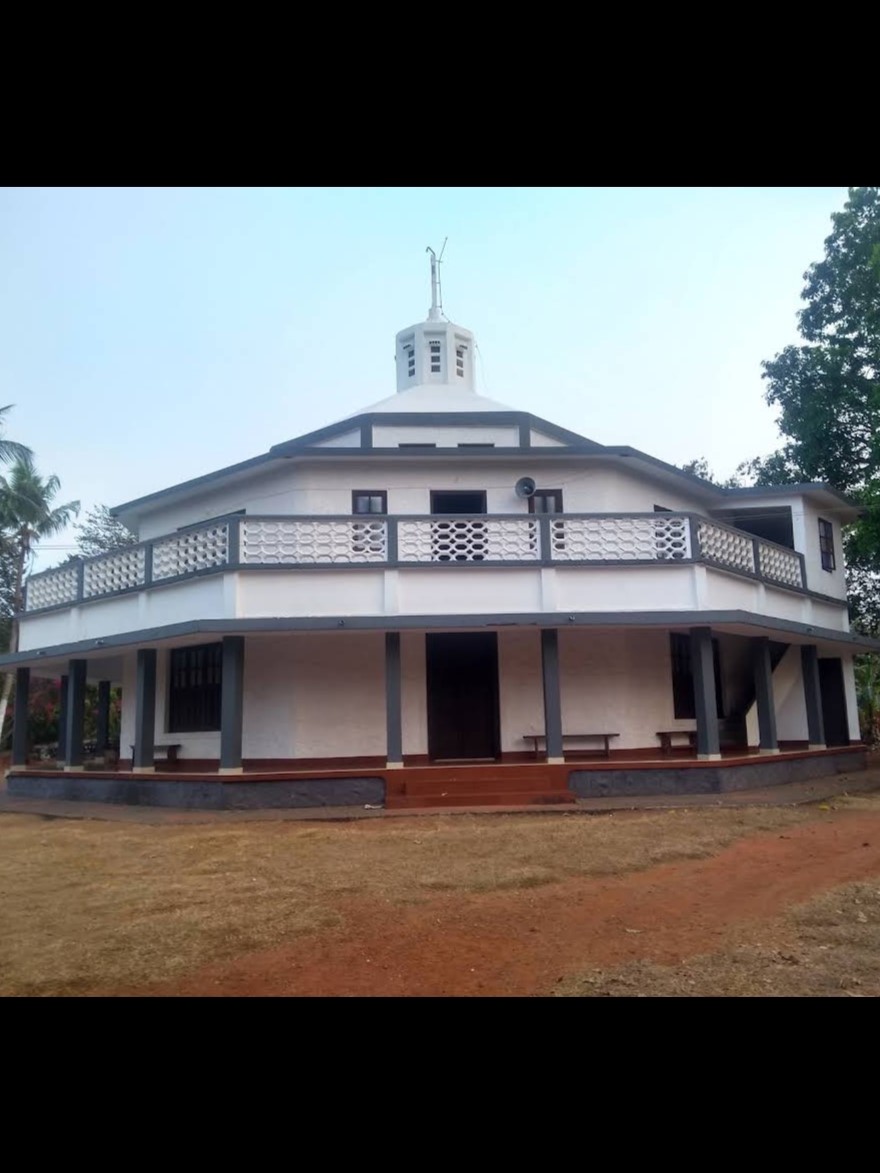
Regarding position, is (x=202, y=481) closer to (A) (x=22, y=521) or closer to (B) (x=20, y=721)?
(B) (x=20, y=721)

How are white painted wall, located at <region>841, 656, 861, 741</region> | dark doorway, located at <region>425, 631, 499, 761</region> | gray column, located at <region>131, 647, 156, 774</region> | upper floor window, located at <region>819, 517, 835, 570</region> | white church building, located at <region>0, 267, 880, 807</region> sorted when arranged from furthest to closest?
white painted wall, located at <region>841, 656, 861, 741</region> < upper floor window, located at <region>819, 517, 835, 570</region> < dark doorway, located at <region>425, 631, 499, 761</region> < gray column, located at <region>131, 647, 156, 774</region> < white church building, located at <region>0, 267, 880, 807</region>

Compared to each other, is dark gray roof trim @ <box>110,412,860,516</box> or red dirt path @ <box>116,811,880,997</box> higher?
dark gray roof trim @ <box>110,412,860,516</box>

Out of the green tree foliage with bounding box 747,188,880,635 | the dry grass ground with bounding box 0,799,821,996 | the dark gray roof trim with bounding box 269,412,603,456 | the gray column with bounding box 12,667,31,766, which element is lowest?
the dry grass ground with bounding box 0,799,821,996

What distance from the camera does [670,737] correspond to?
1521 centimetres

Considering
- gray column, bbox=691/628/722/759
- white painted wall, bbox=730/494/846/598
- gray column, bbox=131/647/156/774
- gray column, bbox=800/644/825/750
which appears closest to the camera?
gray column, bbox=691/628/722/759

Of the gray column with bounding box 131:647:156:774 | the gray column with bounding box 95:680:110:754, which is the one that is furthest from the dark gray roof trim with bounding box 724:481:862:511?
the gray column with bounding box 95:680:110:754

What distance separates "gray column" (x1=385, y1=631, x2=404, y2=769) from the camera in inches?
514

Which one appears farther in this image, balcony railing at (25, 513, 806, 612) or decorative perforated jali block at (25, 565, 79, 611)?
decorative perforated jali block at (25, 565, 79, 611)

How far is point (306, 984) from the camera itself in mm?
5598

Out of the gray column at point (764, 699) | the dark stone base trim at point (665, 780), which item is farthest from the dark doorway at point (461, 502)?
the gray column at point (764, 699)

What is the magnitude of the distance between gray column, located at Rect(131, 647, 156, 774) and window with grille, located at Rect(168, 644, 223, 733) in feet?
3.04

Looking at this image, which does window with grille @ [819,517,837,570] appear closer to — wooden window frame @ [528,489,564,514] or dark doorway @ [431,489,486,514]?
wooden window frame @ [528,489,564,514]
